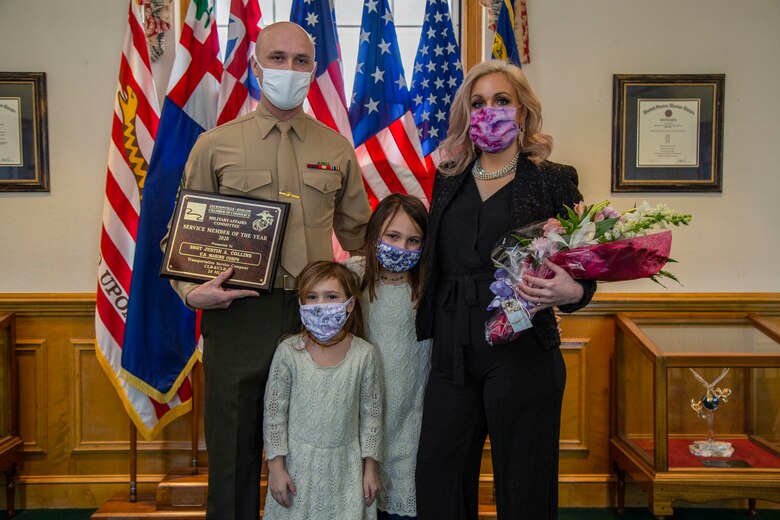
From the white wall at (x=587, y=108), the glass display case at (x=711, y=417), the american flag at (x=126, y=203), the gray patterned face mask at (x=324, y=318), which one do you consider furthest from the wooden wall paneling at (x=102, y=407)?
the gray patterned face mask at (x=324, y=318)

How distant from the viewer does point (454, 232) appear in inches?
98.4

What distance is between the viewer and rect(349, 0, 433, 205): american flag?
394 cm

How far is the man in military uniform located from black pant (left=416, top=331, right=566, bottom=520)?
625 mm

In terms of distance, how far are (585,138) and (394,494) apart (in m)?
2.41

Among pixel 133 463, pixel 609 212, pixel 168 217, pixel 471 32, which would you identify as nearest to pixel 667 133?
pixel 471 32

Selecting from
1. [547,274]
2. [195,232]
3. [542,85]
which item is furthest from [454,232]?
[542,85]

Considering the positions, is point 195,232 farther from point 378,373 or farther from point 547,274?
point 547,274

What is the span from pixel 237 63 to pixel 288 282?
5.14 ft

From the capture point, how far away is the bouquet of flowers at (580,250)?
2193 mm

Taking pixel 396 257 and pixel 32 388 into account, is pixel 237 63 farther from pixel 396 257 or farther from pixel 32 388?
pixel 32 388

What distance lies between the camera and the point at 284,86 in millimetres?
2750

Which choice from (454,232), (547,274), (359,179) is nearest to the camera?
(547,274)

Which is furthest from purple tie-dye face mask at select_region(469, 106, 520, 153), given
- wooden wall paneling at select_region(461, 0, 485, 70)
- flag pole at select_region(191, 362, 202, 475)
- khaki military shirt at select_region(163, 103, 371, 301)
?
flag pole at select_region(191, 362, 202, 475)

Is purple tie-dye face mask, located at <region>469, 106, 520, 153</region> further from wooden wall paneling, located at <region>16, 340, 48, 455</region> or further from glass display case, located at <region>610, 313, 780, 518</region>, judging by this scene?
wooden wall paneling, located at <region>16, 340, 48, 455</region>
